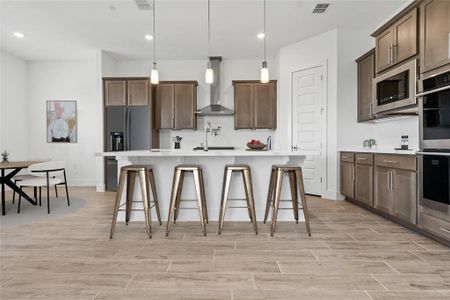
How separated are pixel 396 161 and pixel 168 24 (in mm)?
3869

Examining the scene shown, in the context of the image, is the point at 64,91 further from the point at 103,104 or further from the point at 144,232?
the point at 144,232

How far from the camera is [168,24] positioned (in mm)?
4535

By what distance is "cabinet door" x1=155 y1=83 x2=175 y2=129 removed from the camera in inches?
238

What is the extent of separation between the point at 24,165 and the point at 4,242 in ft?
4.49

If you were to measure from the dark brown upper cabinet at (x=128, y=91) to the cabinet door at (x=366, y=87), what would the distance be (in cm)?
396

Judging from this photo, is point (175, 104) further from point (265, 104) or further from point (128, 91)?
point (265, 104)

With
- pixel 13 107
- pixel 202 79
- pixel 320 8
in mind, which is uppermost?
pixel 320 8

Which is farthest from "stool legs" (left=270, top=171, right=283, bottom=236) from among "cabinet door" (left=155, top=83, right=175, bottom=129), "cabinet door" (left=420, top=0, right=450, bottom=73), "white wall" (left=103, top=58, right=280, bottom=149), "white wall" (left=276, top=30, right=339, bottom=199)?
"cabinet door" (left=155, top=83, right=175, bottom=129)

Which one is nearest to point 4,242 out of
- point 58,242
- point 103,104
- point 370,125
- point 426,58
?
point 58,242

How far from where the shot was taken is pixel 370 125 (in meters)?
4.71

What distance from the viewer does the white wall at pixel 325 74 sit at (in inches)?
187

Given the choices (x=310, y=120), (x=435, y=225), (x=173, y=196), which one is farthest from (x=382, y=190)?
(x=173, y=196)

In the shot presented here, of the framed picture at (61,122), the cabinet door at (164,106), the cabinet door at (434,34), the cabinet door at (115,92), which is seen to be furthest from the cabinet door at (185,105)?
the cabinet door at (434,34)

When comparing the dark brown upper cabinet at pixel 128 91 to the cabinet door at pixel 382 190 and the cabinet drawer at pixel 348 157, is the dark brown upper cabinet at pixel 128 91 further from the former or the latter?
the cabinet door at pixel 382 190
